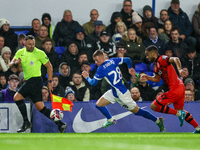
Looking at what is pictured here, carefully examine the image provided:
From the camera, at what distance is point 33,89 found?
8.27 meters

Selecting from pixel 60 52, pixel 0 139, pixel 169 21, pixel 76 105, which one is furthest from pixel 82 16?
pixel 0 139

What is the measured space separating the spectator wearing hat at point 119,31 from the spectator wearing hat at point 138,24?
1.42 ft

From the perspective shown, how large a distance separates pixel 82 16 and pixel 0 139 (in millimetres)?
7064

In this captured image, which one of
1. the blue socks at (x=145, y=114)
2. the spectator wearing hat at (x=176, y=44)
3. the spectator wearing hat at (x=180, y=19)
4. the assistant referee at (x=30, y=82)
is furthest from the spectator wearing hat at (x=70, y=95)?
the spectator wearing hat at (x=180, y=19)

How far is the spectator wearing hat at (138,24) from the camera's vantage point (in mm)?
11594

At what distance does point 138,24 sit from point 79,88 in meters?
3.29

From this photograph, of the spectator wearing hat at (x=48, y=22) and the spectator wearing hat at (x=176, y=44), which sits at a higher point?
the spectator wearing hat at (x=48, y=22)

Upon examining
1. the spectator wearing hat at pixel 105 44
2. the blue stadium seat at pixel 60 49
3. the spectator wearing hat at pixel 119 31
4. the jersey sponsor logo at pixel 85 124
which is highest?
the spectator wearing hat at pixel 119 31

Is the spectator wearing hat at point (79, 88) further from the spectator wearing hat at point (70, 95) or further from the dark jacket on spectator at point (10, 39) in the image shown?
the dark jacket on spectator at point (10, 39)

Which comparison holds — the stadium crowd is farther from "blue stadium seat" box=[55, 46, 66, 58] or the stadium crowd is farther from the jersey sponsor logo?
the jersey sponsor logo

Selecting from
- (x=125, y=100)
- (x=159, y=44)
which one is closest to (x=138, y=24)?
Result: (x=159, y=44)

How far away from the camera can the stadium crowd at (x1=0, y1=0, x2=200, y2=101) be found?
9625mm

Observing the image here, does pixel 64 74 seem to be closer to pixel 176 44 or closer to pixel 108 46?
pixel 108 46

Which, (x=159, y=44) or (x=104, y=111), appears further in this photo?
(x=159, y=44)
